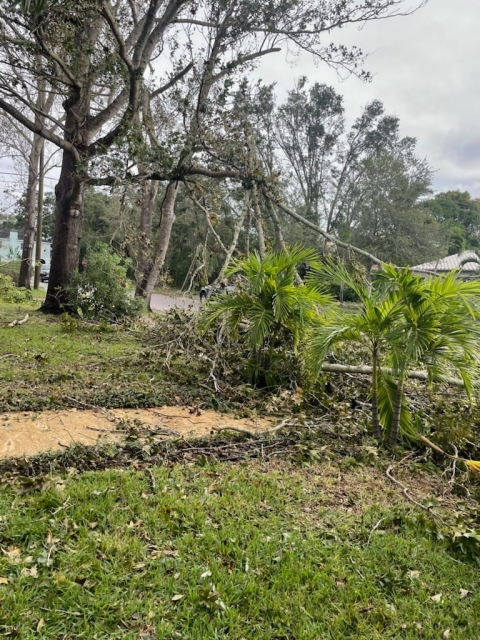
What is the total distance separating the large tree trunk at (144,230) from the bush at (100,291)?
811 millimetres

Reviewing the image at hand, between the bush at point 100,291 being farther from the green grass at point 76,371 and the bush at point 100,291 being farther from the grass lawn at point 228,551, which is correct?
the grass lawn at point 228,551

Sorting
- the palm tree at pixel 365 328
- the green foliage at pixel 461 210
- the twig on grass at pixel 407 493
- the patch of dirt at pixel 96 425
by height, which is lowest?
the patch of dirt at pixel 96 425

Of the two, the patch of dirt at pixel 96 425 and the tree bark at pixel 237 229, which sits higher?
the tree bark at pixel 237 229

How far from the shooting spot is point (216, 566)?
7.05ft

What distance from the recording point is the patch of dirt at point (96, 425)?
348 centimetres

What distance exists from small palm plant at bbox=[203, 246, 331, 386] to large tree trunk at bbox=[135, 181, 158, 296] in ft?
15.5

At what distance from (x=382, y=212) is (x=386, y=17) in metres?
16.6

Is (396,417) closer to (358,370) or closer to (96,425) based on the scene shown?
(358,370)

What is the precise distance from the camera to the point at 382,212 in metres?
24.9

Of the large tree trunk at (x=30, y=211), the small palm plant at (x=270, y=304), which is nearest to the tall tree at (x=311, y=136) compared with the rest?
the large tree trunk at (x=30, y=211)

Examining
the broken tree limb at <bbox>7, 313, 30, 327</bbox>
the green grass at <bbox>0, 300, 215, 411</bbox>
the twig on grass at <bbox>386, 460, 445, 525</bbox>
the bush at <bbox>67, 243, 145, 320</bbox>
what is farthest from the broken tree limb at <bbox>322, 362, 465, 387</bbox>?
the broken tree limb at <bbox>7, 313, 30, 327</bbox>

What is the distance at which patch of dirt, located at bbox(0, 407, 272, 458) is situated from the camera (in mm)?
3482

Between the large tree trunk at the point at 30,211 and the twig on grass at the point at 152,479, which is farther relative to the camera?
the large tree trunk at the point at 30,211

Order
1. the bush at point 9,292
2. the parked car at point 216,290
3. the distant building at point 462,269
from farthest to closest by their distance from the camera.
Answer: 1. the bush at point 9,292
2. the parked car at point 216,290
3. the distant building at point 462,269
